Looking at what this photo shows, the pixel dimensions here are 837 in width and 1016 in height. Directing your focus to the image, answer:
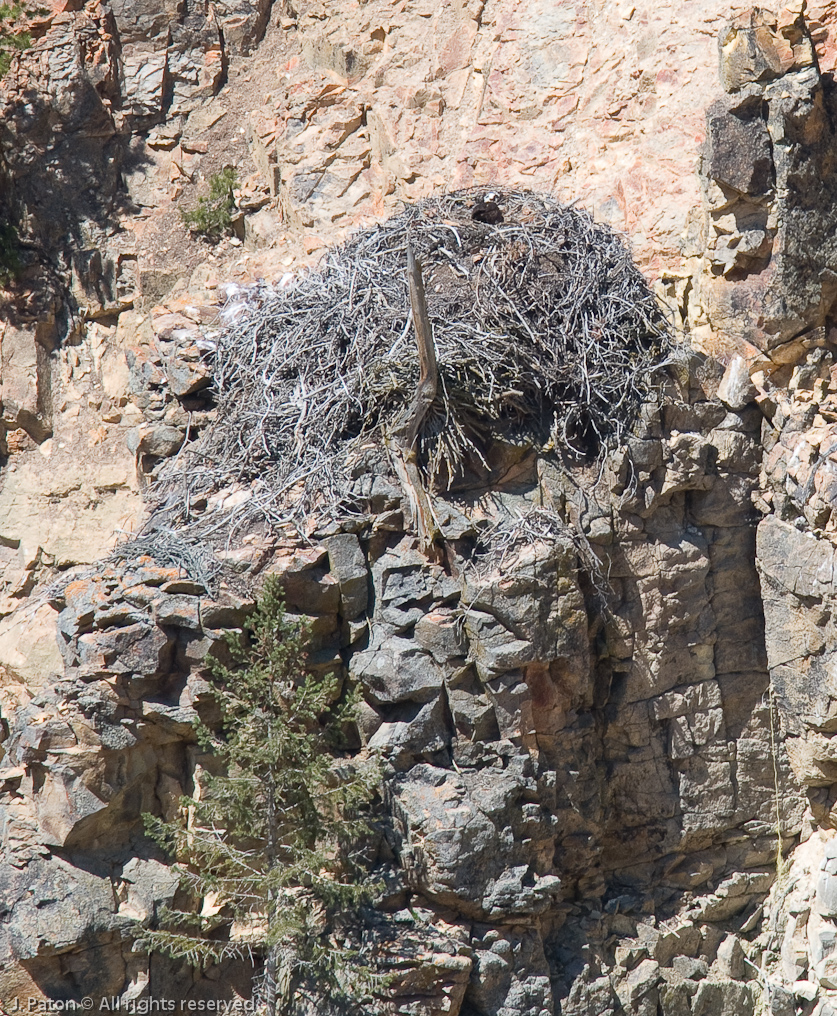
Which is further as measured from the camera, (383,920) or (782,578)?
(782,578)

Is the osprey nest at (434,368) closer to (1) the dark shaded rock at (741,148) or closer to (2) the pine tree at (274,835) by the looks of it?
(1) the dark shaded rock at (741,148)

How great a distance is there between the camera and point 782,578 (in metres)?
7.66

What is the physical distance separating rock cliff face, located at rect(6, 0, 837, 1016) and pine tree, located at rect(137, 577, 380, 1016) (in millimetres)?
207

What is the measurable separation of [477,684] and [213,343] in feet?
10.3

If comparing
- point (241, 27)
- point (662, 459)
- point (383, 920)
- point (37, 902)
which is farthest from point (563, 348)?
point (241, 27)

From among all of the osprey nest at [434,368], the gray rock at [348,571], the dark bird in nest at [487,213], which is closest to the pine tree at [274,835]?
the gray rock at [348,571]

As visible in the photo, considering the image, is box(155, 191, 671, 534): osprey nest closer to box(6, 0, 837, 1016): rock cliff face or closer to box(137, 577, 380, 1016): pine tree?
box(6, 0, 837, 1016): rock cliff face

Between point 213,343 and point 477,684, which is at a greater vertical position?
point 213,343

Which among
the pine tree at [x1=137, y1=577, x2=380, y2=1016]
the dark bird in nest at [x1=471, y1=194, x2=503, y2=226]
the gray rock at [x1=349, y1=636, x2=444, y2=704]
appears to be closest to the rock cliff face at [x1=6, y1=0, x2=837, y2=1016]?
the gray rock at [x1=349, y1=636, x2=444, y2=704]

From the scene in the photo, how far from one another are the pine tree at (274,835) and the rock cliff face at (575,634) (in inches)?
8.1

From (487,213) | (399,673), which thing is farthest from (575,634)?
(487,213)

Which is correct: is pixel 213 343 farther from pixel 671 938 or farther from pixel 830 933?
pixel 830 933

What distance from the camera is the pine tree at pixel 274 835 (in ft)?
22.1

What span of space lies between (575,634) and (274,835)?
2059 mm
